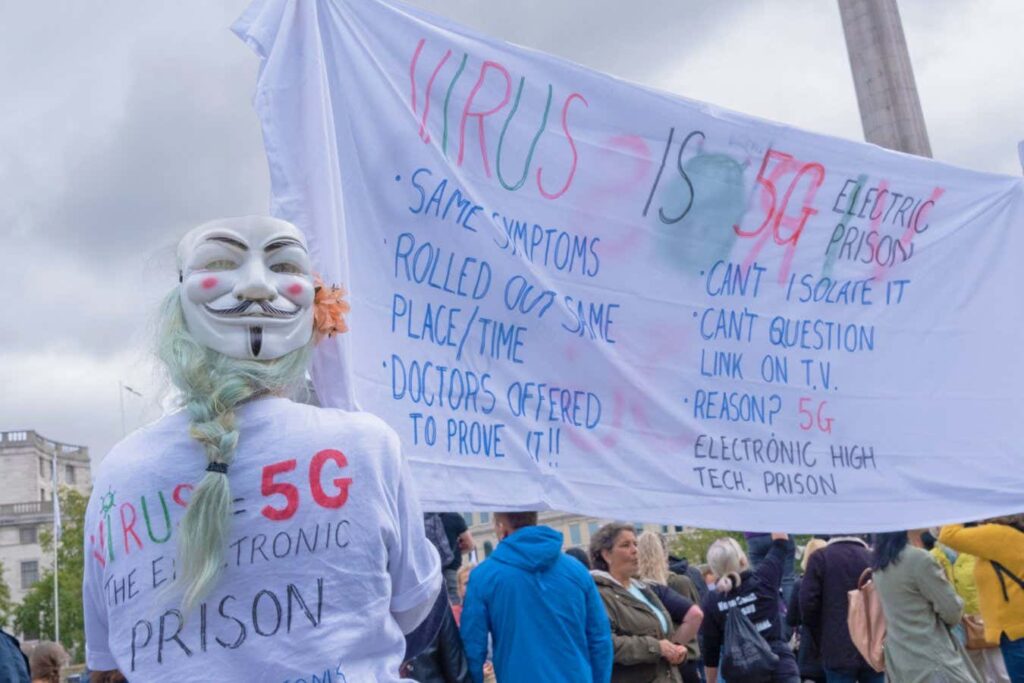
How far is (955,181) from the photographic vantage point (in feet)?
19.1

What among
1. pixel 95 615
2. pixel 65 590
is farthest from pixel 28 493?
pixel 95 615

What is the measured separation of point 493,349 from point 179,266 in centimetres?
143

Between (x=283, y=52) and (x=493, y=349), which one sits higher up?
(x=283, y=52)

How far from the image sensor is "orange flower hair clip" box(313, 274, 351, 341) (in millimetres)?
3105

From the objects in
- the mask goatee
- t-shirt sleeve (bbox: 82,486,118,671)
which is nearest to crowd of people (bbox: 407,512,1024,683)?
t-shirt sleeve (bbox: 82,486,118,671)

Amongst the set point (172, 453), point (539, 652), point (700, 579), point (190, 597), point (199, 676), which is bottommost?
point (700, 579)

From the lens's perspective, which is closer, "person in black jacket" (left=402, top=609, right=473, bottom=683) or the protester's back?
"person in black jacket" (left=402, top=609, right=473, bottom=683)

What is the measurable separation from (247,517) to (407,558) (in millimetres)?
380

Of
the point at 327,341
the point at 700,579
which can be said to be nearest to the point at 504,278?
the point at 327,341

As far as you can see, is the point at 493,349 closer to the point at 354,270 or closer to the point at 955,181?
the point at 354,270

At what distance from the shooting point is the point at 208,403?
2.77 metres

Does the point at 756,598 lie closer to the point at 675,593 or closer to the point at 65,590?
the point at 675,593

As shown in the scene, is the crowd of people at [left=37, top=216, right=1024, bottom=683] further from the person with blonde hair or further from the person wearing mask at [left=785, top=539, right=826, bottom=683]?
the person wearing mask at [left=785, top=539, right=826, bottom=683]

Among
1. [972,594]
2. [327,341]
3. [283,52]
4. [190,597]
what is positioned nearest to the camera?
[190,597]
